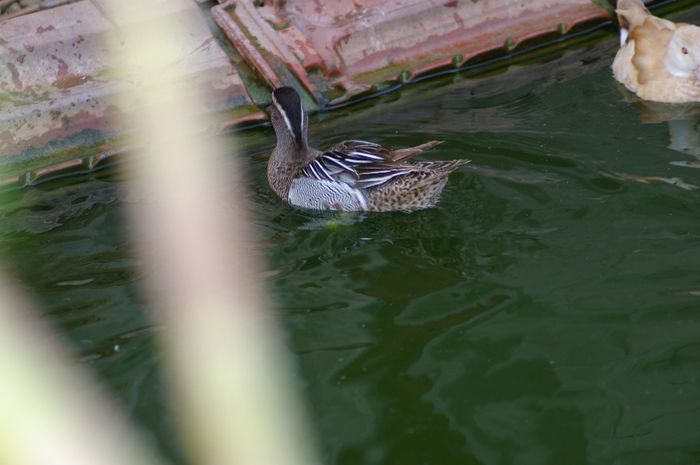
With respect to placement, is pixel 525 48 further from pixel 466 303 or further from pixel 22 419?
pixel 22 419

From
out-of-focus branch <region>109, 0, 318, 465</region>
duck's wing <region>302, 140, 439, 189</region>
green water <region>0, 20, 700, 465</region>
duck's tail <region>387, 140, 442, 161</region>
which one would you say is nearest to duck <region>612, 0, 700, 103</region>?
green water <region>0, 20, 700, 465</region>

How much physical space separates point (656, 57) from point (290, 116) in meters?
2.99

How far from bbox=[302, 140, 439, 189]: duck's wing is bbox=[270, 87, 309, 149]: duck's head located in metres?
0.23

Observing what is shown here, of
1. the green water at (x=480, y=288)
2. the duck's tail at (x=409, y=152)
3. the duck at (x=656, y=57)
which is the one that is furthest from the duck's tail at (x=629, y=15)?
the duck's tail at (x=409, y=152)

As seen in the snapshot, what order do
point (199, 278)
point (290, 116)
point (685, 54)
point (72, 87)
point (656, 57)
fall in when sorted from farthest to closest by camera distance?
point (656, 57) < point (685, 54) < point (72, 87) < point (290, 116) < point (199, 278)

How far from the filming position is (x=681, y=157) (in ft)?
20.8

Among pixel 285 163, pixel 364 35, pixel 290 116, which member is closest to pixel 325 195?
pixel 285 163

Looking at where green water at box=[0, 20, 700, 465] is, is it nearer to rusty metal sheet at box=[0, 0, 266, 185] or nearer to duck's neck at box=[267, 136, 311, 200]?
duck's neck at box=[267, 136, 311, 200]

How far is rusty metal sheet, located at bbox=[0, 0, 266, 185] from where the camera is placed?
7121 mm

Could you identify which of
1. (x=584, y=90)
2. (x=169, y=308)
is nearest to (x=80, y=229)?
(x=169, y=308)

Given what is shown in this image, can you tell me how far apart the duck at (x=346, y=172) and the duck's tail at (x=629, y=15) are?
8.20 feet

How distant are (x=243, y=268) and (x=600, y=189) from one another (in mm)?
2133

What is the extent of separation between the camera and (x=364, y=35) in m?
7.84

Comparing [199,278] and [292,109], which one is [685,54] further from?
[199,278]
